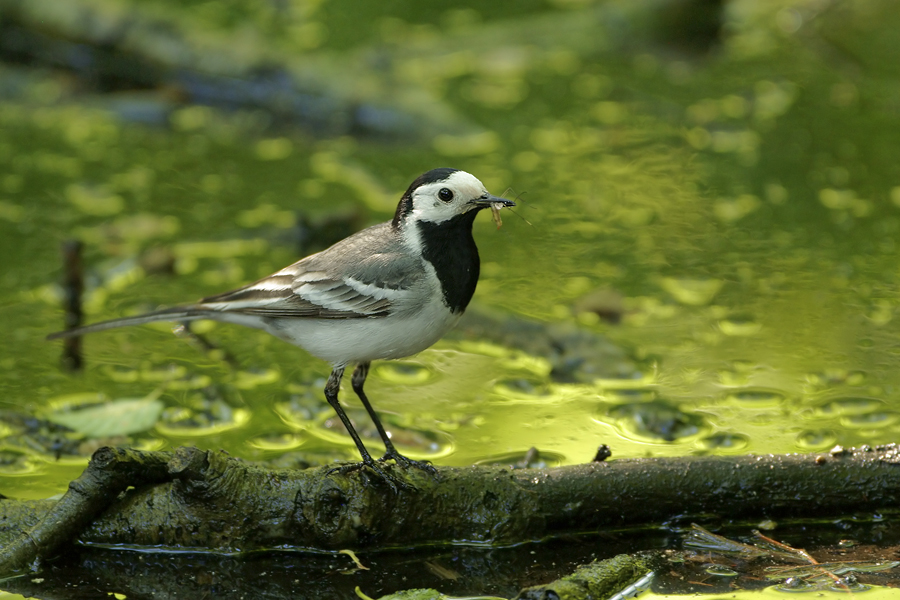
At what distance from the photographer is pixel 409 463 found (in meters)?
4.15

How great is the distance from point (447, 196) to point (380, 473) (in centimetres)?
113

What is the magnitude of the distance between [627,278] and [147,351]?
2.98m

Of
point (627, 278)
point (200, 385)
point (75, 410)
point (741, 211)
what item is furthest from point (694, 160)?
point (75, 410)

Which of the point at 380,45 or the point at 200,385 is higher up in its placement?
the point at 380,45

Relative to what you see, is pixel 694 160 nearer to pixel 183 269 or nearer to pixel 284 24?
pixel 183 269

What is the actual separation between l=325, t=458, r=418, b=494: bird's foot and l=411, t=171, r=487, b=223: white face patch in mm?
1015

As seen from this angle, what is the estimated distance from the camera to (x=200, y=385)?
5.39 metres

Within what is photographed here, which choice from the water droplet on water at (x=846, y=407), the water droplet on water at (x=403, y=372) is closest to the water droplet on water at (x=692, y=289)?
the water droplet on water at (x=846, y=407)

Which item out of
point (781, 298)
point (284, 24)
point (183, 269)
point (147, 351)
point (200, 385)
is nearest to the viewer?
point (200, 385)

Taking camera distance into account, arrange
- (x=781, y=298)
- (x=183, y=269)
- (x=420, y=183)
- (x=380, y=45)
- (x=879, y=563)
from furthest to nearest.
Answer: (x=380, y=45) < (x=183, y=269) < (x=781, y=298) < (x=420, y=183) < (x=879, y=563)

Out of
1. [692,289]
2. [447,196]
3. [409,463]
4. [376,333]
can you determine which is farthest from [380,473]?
[692,289]

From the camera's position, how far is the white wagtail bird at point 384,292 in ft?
13.4

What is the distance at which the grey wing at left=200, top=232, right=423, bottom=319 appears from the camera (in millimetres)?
4121

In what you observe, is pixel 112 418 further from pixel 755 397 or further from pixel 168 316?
pixel 755 397
